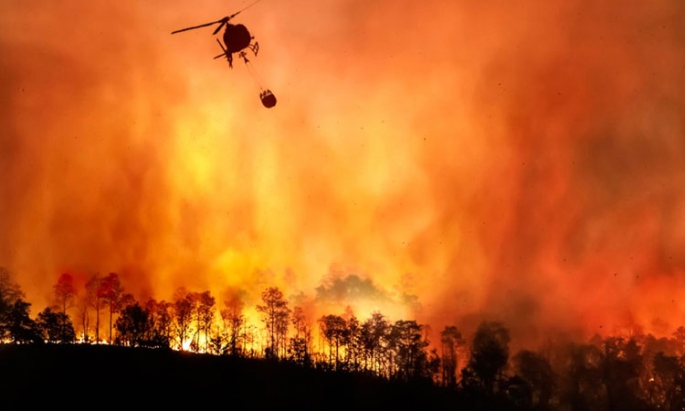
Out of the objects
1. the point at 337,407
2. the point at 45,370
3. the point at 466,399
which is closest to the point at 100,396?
the point at 45,370

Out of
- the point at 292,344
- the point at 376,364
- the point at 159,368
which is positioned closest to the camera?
the point at 159,368

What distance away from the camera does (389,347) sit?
126m

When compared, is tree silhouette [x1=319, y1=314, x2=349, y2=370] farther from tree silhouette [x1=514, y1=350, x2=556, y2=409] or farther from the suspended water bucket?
the suspended water bucket

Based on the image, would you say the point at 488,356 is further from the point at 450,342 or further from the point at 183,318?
the point at 183,318

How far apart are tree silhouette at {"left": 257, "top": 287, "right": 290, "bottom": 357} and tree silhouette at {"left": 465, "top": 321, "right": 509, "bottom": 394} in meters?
40.2

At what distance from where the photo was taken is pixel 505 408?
4112 inches

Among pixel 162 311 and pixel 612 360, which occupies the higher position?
pixel 162 311

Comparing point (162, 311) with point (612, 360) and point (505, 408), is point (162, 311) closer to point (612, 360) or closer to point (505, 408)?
point (505, 408)

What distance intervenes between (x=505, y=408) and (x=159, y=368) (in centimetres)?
5658

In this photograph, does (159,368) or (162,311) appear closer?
(159,368)

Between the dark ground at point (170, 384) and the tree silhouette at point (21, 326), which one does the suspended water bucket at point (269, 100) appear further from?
the tree silhouette at point (21, 326)

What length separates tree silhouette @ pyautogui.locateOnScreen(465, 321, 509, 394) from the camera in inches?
4747

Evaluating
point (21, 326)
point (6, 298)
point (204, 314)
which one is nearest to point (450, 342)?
point (204, 314)

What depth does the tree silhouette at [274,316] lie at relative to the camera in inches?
5384
